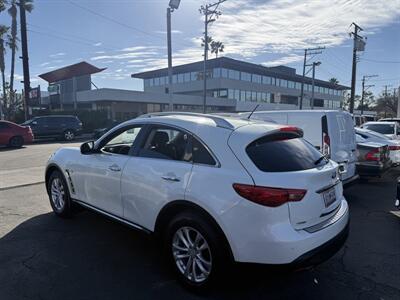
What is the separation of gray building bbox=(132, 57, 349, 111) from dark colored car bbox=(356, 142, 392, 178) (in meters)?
44.8

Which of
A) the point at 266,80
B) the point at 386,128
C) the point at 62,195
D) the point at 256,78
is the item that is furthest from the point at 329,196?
the point at 266,80

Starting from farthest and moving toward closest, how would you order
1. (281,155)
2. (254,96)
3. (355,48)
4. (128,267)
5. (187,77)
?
(254,96) → (187,77) → (355,48) → (128,267) → (281,155)

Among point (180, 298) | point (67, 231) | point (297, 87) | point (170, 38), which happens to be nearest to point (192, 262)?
point (180, 298)

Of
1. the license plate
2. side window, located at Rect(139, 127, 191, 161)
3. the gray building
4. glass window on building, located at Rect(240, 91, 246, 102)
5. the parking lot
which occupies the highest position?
the gray building

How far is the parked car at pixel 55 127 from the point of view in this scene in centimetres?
2238

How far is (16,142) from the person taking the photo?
1805cm

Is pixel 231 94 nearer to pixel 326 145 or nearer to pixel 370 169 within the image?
pixel 370 169

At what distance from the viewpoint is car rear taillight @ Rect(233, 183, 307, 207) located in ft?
9.20

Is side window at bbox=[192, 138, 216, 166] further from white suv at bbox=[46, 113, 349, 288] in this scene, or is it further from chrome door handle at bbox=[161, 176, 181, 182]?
chrome door handle at bbox=[161, 176, 181, 182]

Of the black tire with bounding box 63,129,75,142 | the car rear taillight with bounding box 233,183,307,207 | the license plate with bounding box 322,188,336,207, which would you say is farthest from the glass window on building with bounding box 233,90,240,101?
the car rear taillight with bounding box 233,183,307,207

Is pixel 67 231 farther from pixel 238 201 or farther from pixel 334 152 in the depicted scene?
pixel 334 152

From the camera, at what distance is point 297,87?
73.8 m

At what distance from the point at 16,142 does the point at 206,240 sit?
59.0 feet

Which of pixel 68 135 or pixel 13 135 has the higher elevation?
pixel 13 135
